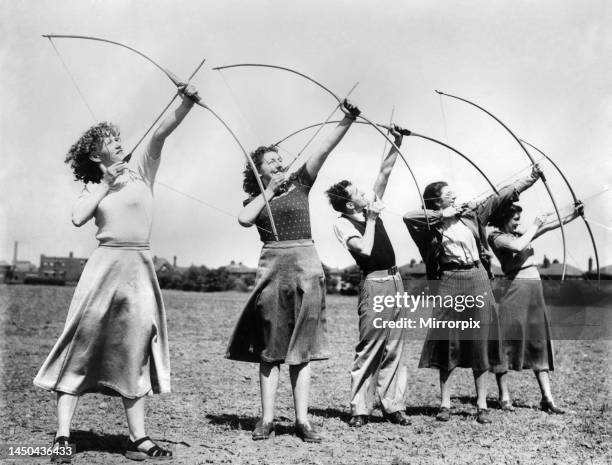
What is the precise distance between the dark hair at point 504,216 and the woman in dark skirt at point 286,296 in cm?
225

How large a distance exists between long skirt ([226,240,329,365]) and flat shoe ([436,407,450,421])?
1.44m

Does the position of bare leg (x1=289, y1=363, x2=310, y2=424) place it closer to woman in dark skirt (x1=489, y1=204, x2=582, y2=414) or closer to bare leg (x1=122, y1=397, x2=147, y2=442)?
bare leg (x1=122, y1=397, x2=147, y2=442)

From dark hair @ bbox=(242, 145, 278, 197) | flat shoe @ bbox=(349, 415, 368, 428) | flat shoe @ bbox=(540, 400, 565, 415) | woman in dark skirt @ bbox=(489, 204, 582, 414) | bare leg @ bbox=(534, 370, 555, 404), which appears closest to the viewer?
dark hair @ bbox=(242, 145, 278, 197)

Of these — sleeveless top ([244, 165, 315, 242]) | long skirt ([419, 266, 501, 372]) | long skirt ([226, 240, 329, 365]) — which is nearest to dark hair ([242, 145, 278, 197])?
sleeveless top ([244, 165, 315, 242])

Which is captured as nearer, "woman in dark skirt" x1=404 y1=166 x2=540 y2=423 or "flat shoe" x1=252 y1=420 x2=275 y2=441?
"flat shoe" x1=252 y1=420 x2=275 y2=441

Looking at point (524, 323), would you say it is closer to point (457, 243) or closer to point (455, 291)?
point (455, 291)

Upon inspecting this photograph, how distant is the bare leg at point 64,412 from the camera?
13.1ft

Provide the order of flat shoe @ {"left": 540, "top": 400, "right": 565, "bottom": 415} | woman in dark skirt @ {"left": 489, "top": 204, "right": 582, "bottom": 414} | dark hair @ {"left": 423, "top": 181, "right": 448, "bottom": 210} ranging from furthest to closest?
1. woman in dark skirt @ {"left": 489, "top": 204, "right": 582, "bottom": 414}
2. flat shoe @ {"left": 540, "top": 400, "right": 565, "bottom": 415}
3. dark hair @ {"left": 423, "top": 181, "right": 448, "bottom": 210}

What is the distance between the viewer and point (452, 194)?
5.69m

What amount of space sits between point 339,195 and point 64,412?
2.61 metres

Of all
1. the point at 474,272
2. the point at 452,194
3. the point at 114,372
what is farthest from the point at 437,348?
the point at 114,372

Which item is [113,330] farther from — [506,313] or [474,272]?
[506,313]

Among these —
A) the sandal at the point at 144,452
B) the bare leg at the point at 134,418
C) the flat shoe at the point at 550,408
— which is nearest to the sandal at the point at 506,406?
the flat shoe at the point at 550,408

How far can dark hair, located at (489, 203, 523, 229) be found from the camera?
20.5 feet
